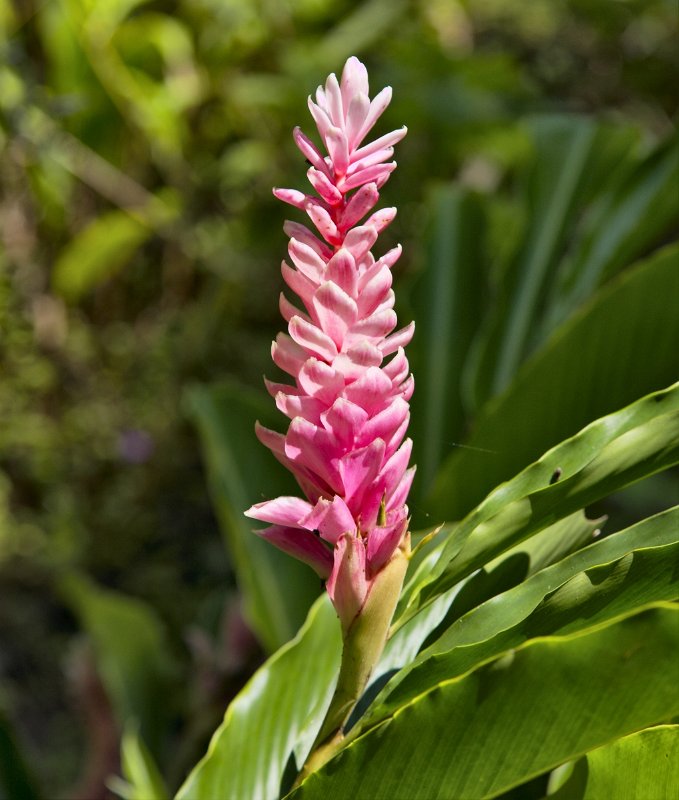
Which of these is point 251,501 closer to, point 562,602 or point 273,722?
point 273,722

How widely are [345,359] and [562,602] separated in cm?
18

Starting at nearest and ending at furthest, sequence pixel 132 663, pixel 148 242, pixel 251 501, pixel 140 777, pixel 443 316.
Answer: pixel 140 777, pixel 251 501, pixel 443 316, pixel 132 663, pixel 148 242

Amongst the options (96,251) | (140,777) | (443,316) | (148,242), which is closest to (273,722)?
(140,777)

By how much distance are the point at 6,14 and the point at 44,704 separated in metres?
2.22

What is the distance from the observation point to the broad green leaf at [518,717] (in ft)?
1.41

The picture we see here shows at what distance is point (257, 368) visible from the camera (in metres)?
3.20

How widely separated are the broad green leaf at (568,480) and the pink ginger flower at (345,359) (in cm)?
6

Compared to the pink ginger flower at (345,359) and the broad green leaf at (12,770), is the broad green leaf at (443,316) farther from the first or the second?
the pink ginger flower at (345,359)

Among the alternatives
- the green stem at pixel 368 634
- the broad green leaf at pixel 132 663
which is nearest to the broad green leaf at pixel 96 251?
the broad green leaf at pixel 132 663

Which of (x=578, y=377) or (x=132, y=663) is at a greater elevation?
(x=578, y=377)

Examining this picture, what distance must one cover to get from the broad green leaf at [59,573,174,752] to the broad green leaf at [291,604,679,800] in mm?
1057

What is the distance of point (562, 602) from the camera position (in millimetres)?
509

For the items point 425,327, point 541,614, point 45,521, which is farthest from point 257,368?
point 541,614

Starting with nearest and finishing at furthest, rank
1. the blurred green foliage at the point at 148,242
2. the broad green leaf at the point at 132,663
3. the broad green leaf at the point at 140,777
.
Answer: the broad green leaf at the point at 140,777
the broad green leaf at the point at 132,663
the blurred green foliage at the point at 148,242
